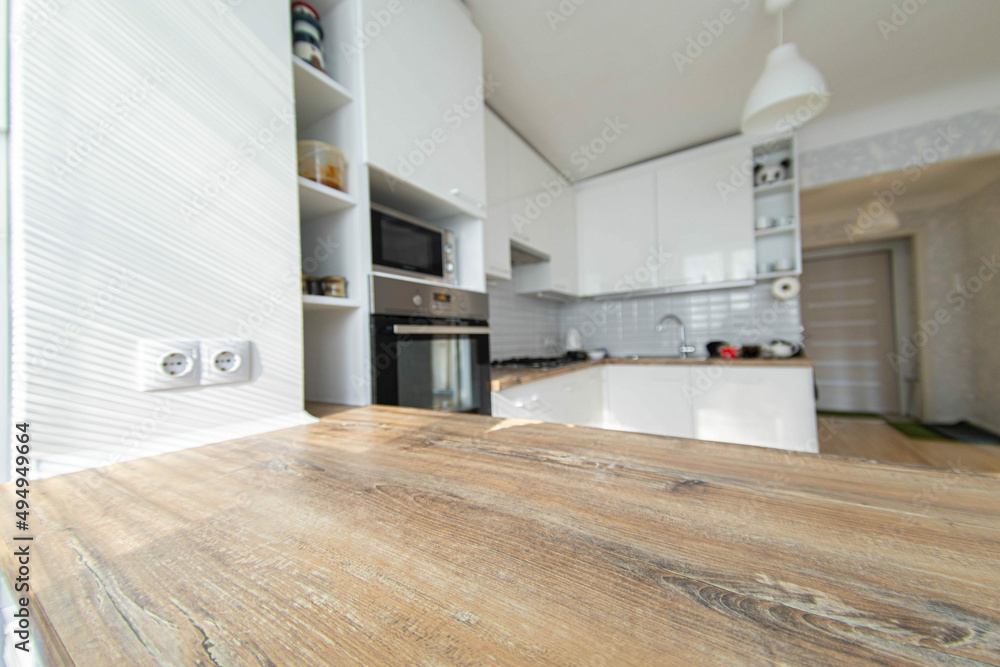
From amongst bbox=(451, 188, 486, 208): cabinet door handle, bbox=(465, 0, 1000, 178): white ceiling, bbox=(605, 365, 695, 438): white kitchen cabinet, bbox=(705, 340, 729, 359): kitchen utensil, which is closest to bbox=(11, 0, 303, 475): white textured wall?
bbox=(451, 188, 486, 208): cabinet door handle

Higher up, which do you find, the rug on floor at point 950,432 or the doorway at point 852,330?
the doorway at point 852,330

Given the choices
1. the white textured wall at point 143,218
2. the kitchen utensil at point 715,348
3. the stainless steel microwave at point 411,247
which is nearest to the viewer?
the white textured wall at point 143,218

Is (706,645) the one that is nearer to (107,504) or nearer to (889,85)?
(107,504)

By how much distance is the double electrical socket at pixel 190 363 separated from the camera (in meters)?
0.66

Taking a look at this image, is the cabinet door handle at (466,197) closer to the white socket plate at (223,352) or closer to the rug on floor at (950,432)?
the white socket plate at (223,352)

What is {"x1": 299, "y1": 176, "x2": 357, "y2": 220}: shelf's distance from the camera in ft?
3.32

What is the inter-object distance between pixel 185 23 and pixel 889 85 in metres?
3.46

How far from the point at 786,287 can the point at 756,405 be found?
91cm

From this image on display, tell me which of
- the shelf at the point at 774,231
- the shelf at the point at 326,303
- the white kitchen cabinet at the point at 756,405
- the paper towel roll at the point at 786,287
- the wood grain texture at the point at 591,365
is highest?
the shelf at the point at 774,231

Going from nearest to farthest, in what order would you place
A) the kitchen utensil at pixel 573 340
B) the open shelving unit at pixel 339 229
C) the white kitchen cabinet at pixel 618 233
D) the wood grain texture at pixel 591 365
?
the open shelving unit at pixel 339 229 → the wood grain texture at pixel 591 365 → the white kitchen cabinet at pixel 618 233 → the kitchen utensil at pixel 573 340

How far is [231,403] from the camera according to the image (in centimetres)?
78

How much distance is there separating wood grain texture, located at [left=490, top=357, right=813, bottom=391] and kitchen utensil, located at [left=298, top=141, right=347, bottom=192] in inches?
36.8

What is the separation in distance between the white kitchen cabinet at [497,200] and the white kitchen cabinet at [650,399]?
3.93 feet

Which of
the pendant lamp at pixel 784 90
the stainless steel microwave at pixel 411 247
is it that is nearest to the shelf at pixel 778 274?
the pendant lamp at pixel 784 90
